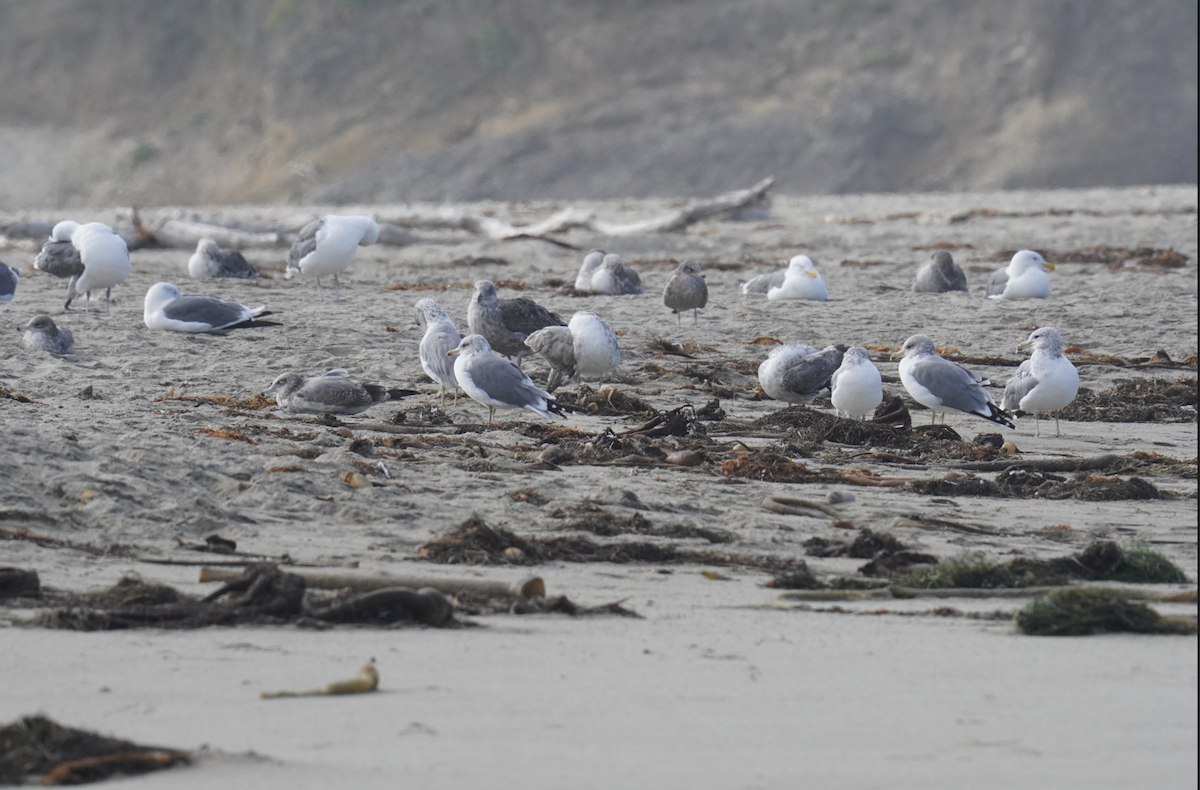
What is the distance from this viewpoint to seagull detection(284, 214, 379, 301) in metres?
12.1

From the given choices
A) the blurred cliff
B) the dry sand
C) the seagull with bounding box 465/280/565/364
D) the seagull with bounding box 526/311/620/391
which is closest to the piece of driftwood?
the dry sand

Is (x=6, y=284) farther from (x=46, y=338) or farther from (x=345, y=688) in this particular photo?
(x=345, y=688)

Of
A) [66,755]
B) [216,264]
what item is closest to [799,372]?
[66,755]

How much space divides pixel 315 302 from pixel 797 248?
7.64 m

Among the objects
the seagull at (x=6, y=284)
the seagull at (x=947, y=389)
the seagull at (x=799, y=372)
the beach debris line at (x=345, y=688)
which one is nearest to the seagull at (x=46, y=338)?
the seagull at (x=6, y=284)

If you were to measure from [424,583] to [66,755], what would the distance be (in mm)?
1602

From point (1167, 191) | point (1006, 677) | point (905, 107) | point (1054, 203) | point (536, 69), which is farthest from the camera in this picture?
point (536, 69)

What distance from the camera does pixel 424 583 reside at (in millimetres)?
4078

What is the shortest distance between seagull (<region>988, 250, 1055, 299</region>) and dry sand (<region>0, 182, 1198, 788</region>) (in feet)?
5.15

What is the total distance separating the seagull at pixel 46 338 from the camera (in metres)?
8.78

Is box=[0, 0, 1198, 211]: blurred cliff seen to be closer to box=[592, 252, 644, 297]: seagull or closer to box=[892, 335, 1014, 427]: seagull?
box=[592, 252, 644, 297]: seagull

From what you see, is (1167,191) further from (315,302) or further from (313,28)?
(313,28)

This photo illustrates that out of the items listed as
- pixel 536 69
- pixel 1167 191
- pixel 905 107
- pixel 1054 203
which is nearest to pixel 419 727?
pixel 1054 203

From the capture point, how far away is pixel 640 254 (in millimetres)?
17094
